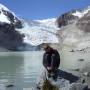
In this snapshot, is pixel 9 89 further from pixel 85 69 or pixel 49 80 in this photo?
pixel 85 69

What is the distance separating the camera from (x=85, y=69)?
1395 inches

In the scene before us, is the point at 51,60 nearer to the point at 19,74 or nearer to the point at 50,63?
the point at 50,63

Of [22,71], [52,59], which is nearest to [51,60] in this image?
[52,59]

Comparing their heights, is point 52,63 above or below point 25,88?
above

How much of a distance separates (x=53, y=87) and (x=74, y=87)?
8.82 ft

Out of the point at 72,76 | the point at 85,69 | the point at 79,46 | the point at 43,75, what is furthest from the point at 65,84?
the point at 79,46

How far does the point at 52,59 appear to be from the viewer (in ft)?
53.1

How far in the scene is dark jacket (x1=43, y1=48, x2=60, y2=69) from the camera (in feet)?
53.1

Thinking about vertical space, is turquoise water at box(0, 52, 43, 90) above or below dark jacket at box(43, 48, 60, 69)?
below

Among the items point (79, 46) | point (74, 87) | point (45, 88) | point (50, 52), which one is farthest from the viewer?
point (79, 46)

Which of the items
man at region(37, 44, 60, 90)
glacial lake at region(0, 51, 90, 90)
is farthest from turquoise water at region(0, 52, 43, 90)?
man at region(37, 44, 60, 90)

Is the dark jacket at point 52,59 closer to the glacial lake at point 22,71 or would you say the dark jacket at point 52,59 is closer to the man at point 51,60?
the man at point 51,60

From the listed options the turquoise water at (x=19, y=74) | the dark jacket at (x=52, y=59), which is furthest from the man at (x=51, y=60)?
the turquoise water at (x=19, y=74)

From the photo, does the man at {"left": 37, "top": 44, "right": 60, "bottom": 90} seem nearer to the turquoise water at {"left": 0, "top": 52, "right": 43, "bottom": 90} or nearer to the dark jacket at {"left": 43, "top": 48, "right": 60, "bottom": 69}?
the dark jacket at {"left": 43, "top": 48, "right": 60, "bottom": 69}
